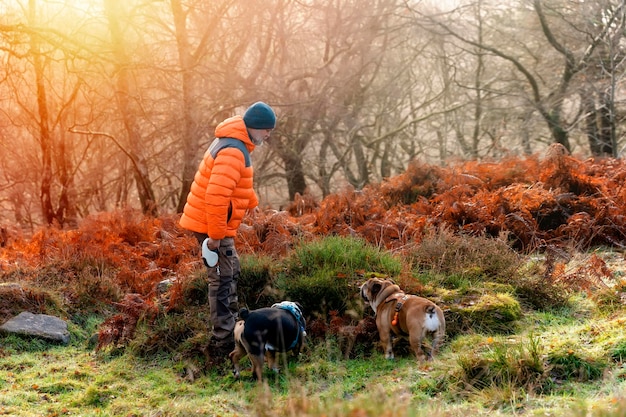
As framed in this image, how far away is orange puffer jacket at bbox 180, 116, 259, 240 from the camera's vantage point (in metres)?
6.09

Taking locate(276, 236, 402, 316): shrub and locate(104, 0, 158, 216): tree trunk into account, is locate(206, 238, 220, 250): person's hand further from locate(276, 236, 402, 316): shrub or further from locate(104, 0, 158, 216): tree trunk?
locate(104, 0, 158, 216): tree trunk

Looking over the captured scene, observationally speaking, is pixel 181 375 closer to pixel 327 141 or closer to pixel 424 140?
pixel 327 141

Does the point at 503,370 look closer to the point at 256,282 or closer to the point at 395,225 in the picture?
the point at 256,282

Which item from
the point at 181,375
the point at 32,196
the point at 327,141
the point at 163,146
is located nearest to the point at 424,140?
the point at 327,141

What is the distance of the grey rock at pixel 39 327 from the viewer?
7.47m

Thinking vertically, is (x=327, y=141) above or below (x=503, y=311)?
above

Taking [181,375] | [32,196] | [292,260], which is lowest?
[181,375]

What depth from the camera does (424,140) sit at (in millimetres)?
27172

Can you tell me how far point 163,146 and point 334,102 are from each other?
5565 millimetres

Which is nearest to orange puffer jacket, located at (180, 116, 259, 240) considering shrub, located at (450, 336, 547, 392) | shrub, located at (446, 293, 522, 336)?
shrub, located at (446, 293, 522, 336)

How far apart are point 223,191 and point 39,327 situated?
10.4ft

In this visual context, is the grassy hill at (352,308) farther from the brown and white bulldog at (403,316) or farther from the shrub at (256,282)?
the brown and white bulldog at (403,316)

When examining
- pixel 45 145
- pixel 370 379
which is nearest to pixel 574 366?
pixel 370 379

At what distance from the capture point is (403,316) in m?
6.04
